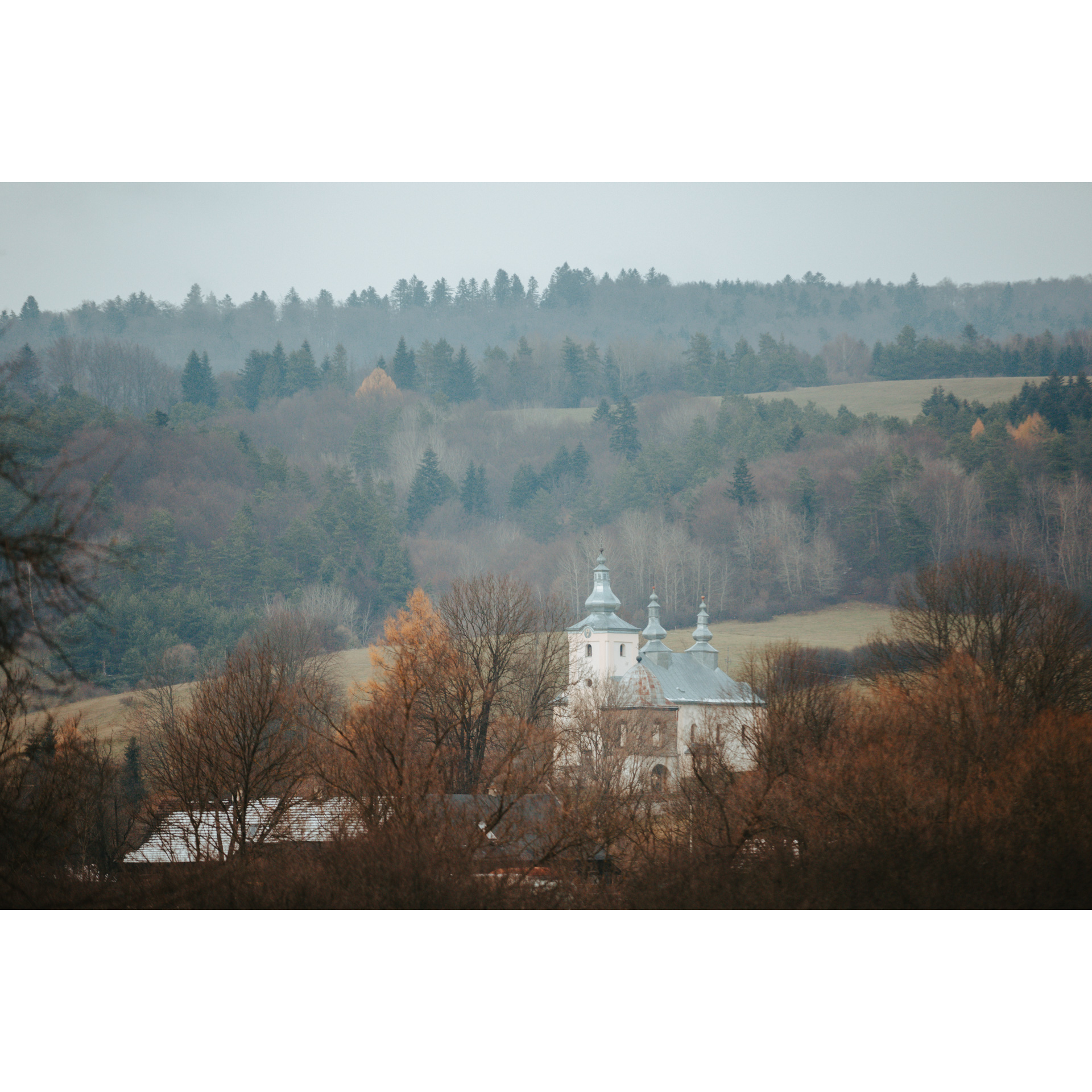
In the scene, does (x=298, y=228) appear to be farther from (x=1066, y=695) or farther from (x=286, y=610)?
(x=1066, y=695)

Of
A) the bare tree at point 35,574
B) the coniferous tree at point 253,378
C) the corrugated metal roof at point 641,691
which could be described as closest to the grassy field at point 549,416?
the coniferous tree at point 253,378

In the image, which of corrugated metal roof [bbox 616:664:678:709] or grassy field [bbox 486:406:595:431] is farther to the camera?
grassy field [bbox 486:406:595:431]

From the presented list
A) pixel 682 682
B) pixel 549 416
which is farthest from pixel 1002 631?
pixel 549 416

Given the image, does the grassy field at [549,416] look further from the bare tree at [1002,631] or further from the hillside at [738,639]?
the bare tree at [1002,631]

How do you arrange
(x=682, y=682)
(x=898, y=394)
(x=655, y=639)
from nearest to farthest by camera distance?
(x=682, y=682), (x=898, y=394), (x=655, y=639)

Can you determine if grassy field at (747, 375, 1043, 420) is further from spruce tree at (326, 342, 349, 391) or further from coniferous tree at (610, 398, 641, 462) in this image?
spruce tree at (326, 342, 349, 391)

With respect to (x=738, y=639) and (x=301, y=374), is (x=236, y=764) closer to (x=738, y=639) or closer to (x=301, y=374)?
(x=738, y=639)

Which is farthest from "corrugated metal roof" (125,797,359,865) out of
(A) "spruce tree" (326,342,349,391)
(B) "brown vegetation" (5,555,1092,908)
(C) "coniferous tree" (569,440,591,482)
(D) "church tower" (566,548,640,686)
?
(C) "coniferous tree" (569,440,591,482)
